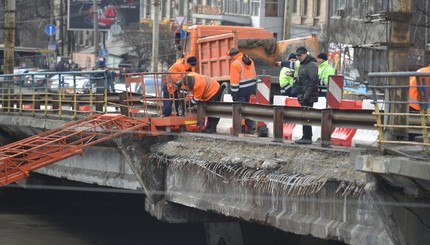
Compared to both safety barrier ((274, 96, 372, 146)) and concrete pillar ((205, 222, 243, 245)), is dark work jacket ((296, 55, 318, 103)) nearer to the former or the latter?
safety barrier ((274, 96, 372, 146))

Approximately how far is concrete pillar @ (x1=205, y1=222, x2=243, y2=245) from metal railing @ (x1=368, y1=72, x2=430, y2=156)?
5706 millimetres

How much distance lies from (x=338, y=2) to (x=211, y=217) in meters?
36.1

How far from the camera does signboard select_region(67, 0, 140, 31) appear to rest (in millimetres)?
72312

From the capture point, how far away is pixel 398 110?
10.9 m

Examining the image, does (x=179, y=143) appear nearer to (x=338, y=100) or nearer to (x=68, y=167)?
(x=338, y=100)

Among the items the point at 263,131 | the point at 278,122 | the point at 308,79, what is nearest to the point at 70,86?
the point at 263,131

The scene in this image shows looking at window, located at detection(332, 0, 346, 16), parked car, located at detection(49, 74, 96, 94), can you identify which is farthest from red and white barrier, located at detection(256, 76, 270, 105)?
window, located at detection(332, 0, 346, 16)

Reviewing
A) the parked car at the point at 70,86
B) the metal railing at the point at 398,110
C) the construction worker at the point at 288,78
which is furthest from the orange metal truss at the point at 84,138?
the metal railing at the point at 398,110

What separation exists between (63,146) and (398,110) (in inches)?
251

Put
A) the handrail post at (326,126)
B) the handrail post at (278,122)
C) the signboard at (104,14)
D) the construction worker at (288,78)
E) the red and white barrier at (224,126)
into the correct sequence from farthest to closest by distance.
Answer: the signboard at (104,14), the construction worker at (288,78), the red and white barrier at (224,126), the handrail post at (278,122), the handrail post at (326,126)

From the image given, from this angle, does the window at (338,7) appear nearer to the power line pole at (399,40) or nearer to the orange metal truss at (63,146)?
the orange metal truss at (63,146)

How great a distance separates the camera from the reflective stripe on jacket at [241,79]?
1623 centimetres

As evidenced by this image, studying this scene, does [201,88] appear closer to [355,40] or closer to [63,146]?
[63,146]

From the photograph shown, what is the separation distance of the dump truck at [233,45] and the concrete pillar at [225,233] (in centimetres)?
625
